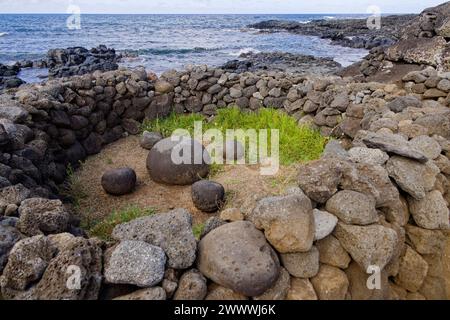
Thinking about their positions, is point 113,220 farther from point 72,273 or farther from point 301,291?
point 301,291

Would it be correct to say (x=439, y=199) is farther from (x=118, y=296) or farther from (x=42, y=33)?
(x=42, y=33)

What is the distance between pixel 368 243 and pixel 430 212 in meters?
0.99

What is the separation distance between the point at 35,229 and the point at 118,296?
0.88 m

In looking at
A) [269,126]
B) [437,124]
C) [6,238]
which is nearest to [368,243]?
[6,238]

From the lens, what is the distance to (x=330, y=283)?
242cm

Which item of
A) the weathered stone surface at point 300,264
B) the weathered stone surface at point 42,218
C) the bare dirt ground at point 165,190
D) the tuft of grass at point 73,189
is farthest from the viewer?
the tuft of grass at point 73,189

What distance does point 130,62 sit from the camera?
707 inches

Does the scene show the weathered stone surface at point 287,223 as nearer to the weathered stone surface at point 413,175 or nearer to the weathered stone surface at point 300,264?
the weathered stone surface at point 300,264

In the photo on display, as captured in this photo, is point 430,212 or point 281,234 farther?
point 430,212

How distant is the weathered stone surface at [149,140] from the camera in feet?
21.9

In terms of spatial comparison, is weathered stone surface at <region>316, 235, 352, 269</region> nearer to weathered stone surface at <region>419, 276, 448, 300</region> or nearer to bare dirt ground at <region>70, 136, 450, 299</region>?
weathered stone surface at <region>419, 276, 448, 300</region>

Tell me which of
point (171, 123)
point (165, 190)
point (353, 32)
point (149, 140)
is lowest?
point (165, 190)

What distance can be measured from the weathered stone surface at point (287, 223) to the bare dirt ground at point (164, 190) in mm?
2152

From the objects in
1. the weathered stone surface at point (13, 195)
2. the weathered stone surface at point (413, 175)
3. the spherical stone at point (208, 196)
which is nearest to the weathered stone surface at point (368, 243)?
the weathered stone surface at point (413, 175)
